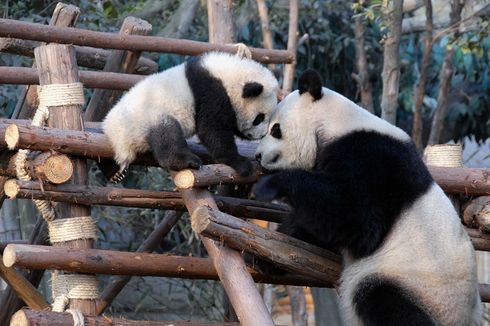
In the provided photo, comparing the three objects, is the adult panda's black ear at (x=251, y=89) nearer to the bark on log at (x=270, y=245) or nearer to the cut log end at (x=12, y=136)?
the bark on log at (x=270, y=245)

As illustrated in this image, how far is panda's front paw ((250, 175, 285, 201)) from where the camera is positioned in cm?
404

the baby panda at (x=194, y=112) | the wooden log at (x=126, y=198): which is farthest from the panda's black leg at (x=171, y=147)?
the wooden log at (x=126, y=198)

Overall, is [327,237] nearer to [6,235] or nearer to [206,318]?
[6,235]

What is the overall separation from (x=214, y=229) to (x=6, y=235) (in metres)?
3.76

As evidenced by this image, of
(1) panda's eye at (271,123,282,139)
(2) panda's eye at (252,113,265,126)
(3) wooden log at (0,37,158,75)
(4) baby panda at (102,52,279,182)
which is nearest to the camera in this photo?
(4) baby panda at (102,52,279,182)

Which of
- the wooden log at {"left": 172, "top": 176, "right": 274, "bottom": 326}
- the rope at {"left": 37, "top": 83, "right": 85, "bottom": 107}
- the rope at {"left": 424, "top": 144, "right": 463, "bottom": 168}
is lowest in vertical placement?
the wooden log at {"left": 172, "top": 176, "right": 274, "bottom": 326}

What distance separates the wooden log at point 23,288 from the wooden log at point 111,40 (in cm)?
122

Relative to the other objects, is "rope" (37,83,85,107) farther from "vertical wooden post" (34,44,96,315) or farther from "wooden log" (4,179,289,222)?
"wooden log" (4,179,289,222)

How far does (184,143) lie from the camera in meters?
4.13

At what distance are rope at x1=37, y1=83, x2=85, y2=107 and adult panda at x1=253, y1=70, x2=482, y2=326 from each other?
0.95m

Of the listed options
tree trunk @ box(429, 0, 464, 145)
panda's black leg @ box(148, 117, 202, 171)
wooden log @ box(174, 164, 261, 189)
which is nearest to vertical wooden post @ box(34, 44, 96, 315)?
panda's black leg @ box(148, 117, 202, 171)

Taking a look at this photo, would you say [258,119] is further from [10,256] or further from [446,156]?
[10,256]

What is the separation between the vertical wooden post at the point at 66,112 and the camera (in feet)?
13.9

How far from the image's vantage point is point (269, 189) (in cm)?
405
